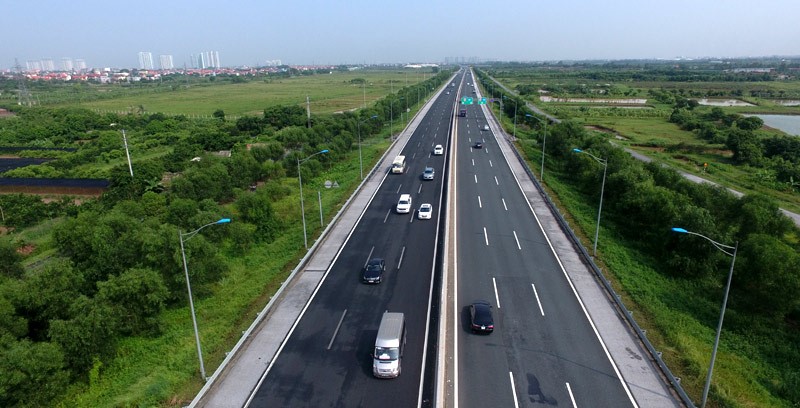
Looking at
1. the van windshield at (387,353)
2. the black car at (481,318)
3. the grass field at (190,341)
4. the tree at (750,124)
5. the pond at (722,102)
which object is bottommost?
the grass field at (190,341)

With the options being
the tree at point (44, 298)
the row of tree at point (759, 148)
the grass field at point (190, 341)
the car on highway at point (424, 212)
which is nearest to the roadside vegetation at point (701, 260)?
the row of tree at point (759, 148)

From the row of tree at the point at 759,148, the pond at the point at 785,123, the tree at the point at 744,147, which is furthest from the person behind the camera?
the pond at the point at 785,123

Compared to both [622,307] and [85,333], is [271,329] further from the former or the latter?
[622,307]

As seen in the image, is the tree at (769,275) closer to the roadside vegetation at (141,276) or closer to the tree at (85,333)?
the roadside vegetation at (141,276)

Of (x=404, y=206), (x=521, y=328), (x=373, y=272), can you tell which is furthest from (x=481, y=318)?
(x=404, y=206)

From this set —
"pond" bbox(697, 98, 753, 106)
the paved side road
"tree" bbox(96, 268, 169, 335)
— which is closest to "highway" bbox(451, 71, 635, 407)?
the paved side road

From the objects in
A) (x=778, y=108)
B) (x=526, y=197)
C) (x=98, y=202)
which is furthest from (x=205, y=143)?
(x=778, y=108)

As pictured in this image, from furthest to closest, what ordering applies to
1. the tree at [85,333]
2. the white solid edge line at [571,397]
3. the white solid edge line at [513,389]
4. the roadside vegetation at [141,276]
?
the tree at [85,333] → the roadside vegetation at [141,276] → the white solid edge line at [513,389] → the white solid edge line at [571,397]
